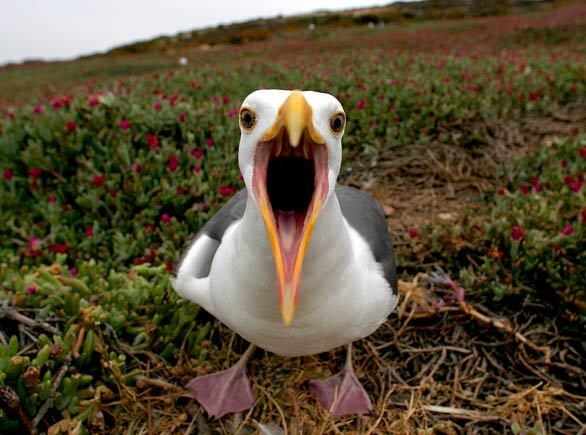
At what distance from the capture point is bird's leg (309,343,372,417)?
2.13 meters

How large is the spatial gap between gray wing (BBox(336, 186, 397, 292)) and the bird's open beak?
694 mm

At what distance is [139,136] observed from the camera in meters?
3.97

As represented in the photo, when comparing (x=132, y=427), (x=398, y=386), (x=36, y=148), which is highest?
(x=36, y=148)

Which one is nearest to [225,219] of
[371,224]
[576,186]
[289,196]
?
[371,224]

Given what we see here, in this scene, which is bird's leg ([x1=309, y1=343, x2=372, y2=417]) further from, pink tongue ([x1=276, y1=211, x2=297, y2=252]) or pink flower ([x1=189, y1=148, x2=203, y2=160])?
pink flower ([x1=189, y1=148, x2=203, y2=160])

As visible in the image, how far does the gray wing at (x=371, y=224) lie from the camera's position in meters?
2.12

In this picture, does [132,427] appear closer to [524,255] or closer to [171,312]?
[171,312]

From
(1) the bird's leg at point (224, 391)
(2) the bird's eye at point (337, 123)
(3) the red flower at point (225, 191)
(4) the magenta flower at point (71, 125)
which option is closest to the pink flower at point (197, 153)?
(3) the red flower at point (225, 191)

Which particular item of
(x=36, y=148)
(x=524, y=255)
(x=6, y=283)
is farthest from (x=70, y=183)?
(x=524, y=255)

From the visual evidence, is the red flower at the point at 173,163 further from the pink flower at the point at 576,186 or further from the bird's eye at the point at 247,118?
the pink flower at the point at 576,186

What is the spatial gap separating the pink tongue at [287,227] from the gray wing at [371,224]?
77 centimetres

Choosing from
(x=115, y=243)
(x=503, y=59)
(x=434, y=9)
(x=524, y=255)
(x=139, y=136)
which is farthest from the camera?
(x=434, y=9)

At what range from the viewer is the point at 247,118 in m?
1.35

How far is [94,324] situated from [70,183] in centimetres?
181
